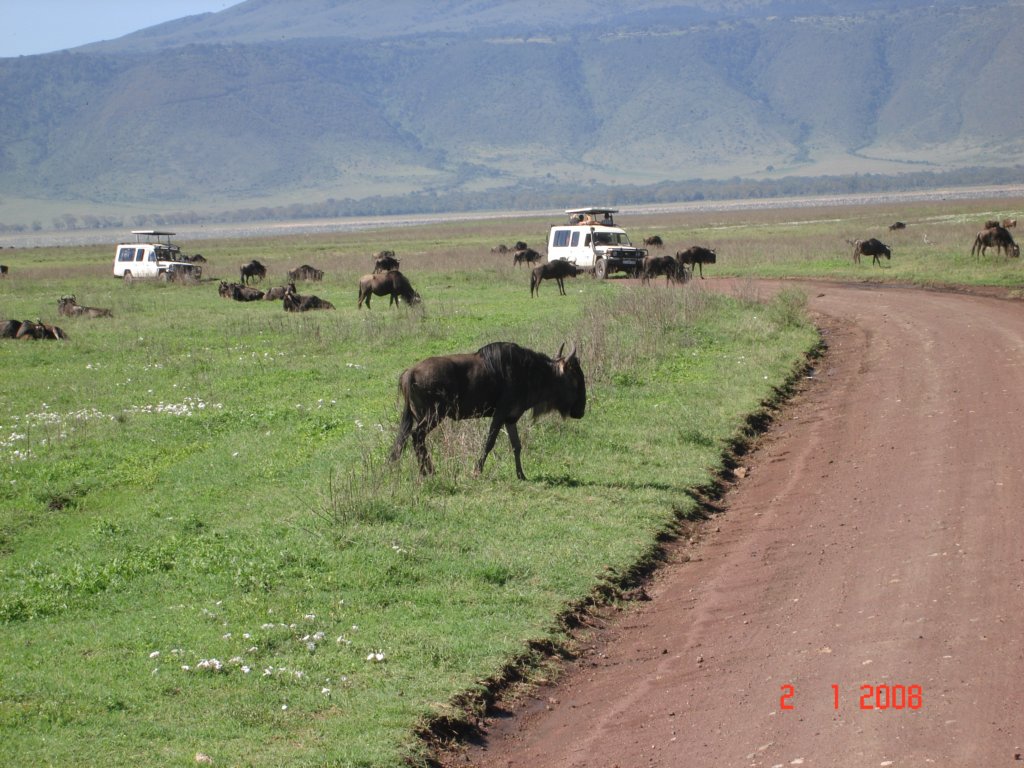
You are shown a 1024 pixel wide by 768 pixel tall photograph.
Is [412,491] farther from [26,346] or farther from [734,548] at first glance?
[26,346]

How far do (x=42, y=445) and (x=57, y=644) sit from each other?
7114 mm

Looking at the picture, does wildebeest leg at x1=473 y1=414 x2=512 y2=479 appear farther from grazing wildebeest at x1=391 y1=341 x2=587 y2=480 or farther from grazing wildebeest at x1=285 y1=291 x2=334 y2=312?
grazing wildebeest at x1=285 y1=291 x2=334 y2=312

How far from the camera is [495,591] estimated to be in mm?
10078

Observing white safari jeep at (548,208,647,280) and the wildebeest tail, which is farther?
white safari jeep at (548,208,647,280)

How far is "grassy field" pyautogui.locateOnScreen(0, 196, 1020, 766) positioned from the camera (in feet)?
26.0

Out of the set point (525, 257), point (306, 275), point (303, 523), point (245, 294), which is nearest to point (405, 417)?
point (303, 523)

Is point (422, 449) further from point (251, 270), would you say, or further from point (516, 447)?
point (251, 270)

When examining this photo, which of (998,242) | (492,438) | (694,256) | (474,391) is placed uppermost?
(998,242)

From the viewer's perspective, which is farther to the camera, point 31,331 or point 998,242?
point 998,242

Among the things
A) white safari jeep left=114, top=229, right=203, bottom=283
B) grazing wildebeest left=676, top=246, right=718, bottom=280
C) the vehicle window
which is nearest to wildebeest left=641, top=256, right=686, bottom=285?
grazing wildebeest left=676, top=246, right=718, bottom=280
